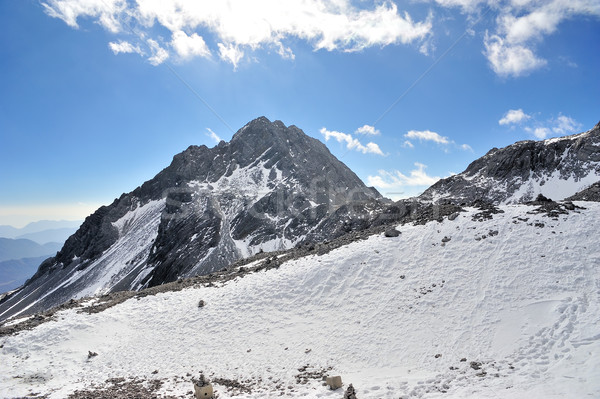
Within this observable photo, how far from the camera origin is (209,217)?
379 ft

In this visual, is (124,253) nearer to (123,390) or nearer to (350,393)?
(123,390)

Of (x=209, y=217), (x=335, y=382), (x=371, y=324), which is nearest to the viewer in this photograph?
(x=335, y=382)

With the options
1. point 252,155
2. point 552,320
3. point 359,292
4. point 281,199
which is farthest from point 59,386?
point 252,155

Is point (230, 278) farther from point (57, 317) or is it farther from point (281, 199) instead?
point (281, 199)

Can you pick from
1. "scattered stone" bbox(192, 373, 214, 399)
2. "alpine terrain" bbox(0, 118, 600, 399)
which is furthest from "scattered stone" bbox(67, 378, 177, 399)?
"scattered stone" bbox(192, 373, 214, 399)

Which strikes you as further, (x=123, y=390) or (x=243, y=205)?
(x=243, y=205)

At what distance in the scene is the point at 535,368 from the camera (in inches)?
464

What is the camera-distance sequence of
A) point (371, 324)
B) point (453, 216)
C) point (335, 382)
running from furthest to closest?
1. point (453, 216)
2. point (371, 324)
3. point (335, 382)

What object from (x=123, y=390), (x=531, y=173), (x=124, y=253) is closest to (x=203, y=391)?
(x=123, y=390)

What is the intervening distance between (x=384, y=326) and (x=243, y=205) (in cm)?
11441

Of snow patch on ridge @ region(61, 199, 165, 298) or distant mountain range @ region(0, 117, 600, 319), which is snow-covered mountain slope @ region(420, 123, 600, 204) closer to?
distant mountain range @ region(0, 117, 600, 319)

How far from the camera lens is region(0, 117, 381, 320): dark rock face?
10244 cm

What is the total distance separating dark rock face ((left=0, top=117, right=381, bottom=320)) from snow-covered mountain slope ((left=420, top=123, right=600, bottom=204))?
98.0ft

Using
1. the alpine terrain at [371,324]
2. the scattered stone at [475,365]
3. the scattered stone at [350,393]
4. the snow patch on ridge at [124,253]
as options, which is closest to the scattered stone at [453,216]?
the alpine terrain at [371,324]
